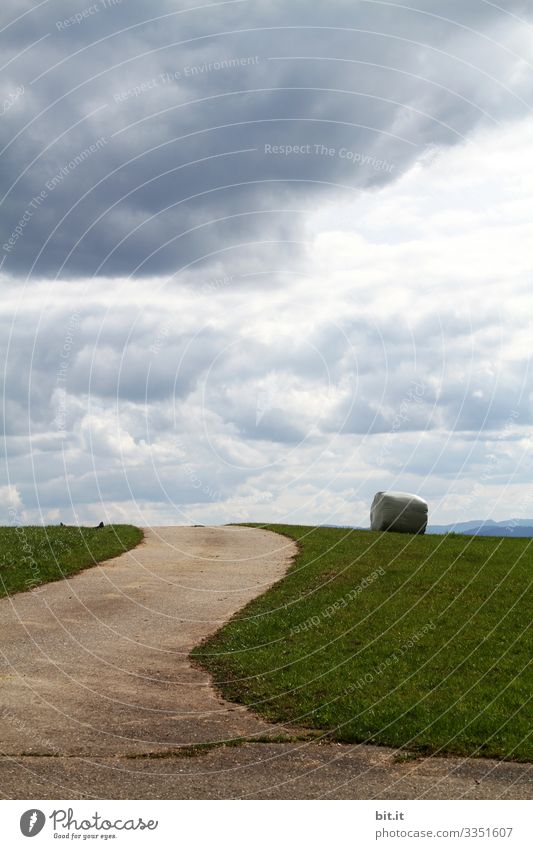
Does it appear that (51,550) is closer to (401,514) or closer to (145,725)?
(401,514)

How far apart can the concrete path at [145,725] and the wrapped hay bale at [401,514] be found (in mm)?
15544

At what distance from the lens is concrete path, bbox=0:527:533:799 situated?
11352mm

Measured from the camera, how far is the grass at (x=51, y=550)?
2856 cm

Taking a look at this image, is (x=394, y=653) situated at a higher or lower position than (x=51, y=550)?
lower

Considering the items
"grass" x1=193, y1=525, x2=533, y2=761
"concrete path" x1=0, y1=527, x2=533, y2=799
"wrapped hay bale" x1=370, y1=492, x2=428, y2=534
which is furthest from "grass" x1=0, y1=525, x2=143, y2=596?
"wrapped hay bale" x1=370, y1=492, x2=428, y2=534

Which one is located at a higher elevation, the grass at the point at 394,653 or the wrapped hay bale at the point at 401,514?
the wrapped hay bale at the point at 401,514

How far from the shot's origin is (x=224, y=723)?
14648mm

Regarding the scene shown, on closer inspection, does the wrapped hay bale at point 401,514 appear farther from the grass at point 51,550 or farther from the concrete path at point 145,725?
the concrete path at point 145,725

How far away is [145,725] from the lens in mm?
14336

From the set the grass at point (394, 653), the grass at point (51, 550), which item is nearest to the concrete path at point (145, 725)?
the grass at point (394, 653)

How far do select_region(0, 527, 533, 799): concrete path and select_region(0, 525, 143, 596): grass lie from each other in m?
1.89

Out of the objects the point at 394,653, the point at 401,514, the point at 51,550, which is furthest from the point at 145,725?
the point at 401,514

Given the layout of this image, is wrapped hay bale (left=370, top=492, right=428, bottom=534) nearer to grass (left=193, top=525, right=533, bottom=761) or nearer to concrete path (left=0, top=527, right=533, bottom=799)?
grass (left=193, top=525, right=533, bottom=761)

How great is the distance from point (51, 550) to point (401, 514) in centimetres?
1681
